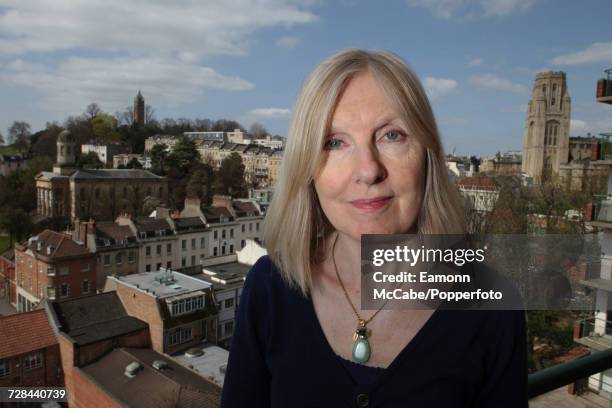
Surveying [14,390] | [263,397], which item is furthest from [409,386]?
[14,390]

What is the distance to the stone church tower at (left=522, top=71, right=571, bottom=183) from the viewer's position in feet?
133

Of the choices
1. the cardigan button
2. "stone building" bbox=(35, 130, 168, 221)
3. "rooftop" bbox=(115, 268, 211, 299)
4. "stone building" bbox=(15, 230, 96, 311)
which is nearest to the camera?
the cardigan button

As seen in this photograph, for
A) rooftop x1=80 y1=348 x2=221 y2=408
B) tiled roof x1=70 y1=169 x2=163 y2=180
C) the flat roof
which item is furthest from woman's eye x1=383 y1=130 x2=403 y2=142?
tiled roof x1=70 y1=169 x2=163 y2=180

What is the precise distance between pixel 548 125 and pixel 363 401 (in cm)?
4570

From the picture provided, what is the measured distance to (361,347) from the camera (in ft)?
3.07

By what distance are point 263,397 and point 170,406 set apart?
31.5 feet

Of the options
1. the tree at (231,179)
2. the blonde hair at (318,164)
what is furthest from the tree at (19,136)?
the blonde hair at (318,164)

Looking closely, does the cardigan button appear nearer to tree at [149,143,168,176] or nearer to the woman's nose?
the woman's nose

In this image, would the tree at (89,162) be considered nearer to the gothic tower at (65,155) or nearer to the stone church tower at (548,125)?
the gothic tower at (65,155)

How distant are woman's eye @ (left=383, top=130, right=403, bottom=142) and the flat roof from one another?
37.1ft

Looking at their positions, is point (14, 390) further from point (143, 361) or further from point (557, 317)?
point (557, 317)

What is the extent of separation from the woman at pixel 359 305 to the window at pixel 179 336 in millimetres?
13174

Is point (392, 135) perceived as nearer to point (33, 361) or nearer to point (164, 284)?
point (33, 361)

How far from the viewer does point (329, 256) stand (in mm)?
1108
